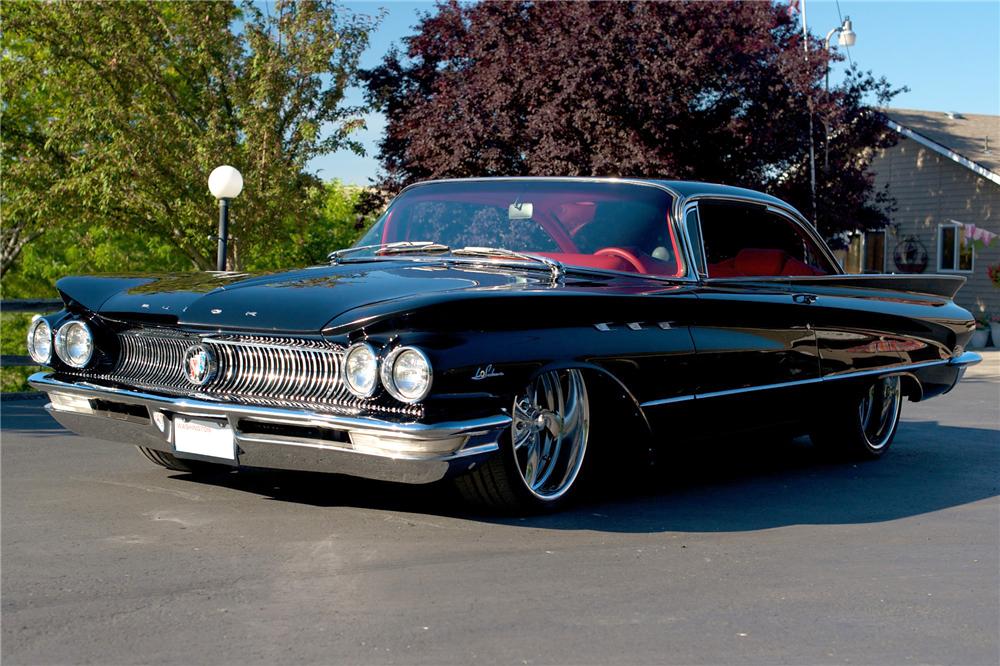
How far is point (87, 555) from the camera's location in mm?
4703

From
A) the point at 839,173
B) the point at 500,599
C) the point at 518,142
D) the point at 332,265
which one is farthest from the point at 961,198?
the point at 500,599

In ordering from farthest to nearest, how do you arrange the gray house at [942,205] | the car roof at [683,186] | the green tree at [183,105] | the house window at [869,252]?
1. the house window at [869,252]
2. the gray house at [942,205]
3. the green tree at [183,105]
4. the car roof at [683,186]

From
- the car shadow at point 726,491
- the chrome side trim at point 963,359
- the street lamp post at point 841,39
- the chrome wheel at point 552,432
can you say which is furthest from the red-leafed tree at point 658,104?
the chrome wheel at point 552,432

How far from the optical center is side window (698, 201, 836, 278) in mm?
6617

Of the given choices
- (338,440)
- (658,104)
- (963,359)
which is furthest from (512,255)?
(658,104)

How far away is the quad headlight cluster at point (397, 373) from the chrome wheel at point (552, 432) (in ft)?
2.10

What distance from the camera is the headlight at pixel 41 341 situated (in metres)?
5.91

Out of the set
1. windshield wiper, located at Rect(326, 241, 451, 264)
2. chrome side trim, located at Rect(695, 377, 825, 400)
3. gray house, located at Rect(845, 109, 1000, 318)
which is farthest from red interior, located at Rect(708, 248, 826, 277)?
gray house, located at Rect(845, 109, 1000, 318)

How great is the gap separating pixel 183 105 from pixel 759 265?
16.2 metres

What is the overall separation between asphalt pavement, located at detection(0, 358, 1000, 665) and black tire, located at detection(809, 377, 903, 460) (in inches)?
19.8

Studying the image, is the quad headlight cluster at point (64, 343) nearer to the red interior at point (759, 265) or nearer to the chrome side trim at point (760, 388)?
the chrome side trim at point (760, 388)

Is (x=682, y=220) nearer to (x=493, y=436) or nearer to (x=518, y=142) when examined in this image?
(x=493, y=436)

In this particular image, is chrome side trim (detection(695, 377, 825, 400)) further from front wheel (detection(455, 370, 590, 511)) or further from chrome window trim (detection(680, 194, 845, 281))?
front wheel (detection(455, 370, 590, 511))

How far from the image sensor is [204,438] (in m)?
5.20
